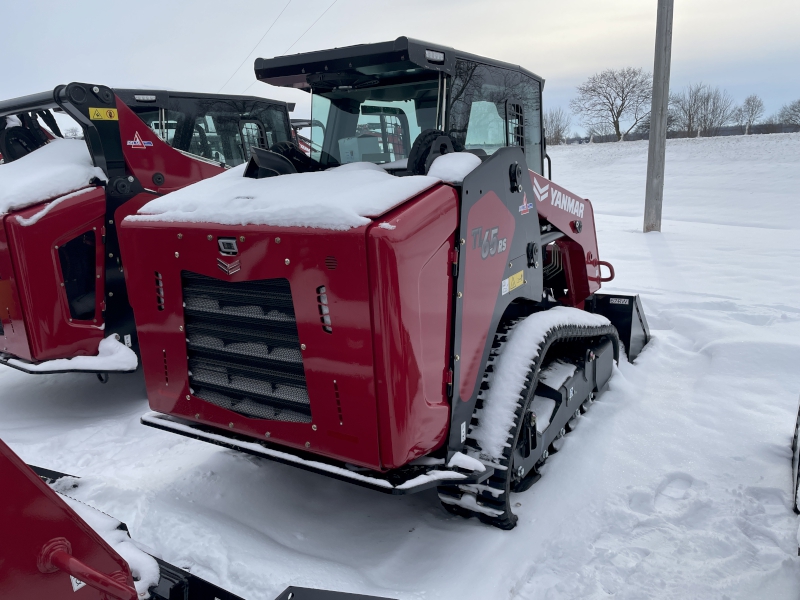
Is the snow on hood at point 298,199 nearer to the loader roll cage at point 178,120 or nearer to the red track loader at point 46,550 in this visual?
the red track loader at point 46,550

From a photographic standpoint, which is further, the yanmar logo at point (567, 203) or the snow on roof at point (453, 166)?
the yanmar logo at point (567, 203)

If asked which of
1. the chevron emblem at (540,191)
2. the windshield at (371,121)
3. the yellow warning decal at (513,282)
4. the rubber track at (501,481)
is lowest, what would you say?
the rubber track at (501,481)

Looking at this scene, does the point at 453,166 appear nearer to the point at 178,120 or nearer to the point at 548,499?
the point at 548,499

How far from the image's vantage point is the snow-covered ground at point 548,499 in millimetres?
2670

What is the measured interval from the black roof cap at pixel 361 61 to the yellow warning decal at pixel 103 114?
2.08 metres

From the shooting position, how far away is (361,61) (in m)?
2.92

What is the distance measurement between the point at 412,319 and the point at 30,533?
1.43 meters

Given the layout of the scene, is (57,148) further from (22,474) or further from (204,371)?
(22,474)

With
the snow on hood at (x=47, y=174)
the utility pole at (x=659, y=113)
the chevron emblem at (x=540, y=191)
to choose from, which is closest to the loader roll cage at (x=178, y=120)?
the snow on hood at (x=47, y=174)

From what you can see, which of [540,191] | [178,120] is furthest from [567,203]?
[178,120]

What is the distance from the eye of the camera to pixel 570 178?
25391 mm

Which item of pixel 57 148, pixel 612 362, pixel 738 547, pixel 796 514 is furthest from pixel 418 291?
pixel 57 148

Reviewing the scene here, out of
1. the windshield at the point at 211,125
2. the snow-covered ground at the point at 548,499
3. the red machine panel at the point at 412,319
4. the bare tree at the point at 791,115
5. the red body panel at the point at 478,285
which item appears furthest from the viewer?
the bare tree at the point at 791,115

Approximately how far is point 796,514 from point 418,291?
225 centimetres
